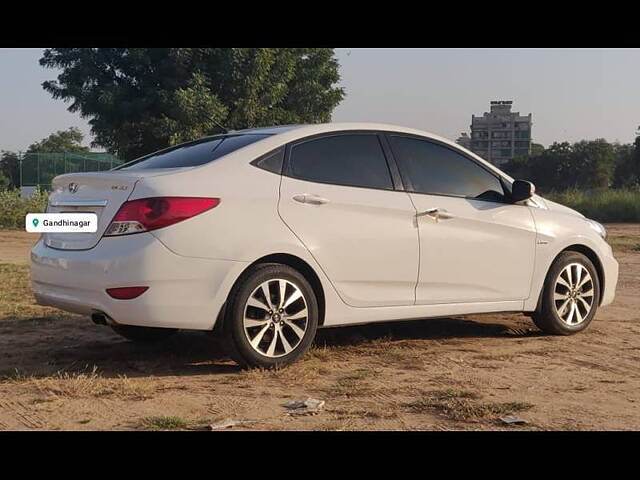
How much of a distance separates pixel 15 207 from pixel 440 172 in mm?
21122

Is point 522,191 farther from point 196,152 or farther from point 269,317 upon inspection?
point 196,152

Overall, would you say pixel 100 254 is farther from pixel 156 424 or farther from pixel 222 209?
pixel 156 424

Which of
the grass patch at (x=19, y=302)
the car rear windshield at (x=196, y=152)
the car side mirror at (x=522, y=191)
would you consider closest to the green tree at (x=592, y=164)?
the grass patch at (x=19, y=302)

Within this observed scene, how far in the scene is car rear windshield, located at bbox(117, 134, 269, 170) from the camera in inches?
212

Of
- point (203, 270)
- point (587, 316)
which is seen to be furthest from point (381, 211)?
point (587, 316)

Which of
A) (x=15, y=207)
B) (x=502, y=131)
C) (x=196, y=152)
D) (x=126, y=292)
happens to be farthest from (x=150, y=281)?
(x=502, y=131)

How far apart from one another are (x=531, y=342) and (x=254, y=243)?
2621 millimetres

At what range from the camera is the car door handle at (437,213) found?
5.84 meters

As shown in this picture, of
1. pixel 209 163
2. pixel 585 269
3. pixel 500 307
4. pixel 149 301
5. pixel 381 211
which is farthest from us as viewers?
pixel 585 269

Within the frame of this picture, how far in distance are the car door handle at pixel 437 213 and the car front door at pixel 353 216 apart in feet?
0.34

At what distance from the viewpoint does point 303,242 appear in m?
5.23

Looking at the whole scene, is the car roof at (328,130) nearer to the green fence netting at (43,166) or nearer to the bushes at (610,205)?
the bushes at (610,205)

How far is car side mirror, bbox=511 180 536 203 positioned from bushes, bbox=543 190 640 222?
79.5 ft

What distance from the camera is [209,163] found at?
5.18m
